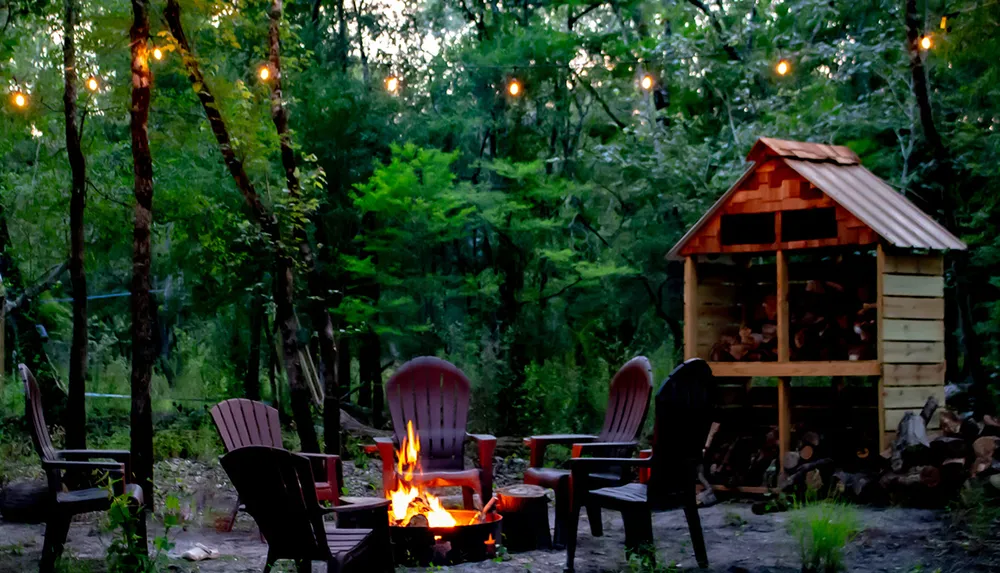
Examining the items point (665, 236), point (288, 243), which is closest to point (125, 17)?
point (288, 243)

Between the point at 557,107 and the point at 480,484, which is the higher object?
the point at 557,107

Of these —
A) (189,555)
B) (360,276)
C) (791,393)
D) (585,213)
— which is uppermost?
(585,213)

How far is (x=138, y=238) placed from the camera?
243 inches

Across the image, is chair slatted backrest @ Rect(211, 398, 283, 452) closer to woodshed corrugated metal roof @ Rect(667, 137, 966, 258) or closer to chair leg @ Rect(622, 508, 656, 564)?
chair leg @ Rect(622, 508, 656, 564)

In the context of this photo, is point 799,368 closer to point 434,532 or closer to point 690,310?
point 690,310

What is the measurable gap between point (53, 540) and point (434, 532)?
188cm

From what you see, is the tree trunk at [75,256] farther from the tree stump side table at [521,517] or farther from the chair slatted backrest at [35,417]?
the tree stump side table at [521,517]

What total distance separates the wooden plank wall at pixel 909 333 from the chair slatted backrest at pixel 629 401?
1711 millimetres

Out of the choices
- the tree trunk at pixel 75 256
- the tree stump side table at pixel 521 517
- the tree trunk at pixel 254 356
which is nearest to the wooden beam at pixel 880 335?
the tree stump side table at pixel 521 517

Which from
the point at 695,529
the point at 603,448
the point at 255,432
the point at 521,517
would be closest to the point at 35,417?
the point at 255,432

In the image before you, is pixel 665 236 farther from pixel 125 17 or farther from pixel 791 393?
pixel 125 17

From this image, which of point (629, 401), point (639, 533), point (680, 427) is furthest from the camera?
point (629, 401)

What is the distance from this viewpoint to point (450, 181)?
34.8 ft

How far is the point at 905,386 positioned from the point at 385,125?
6696mm
